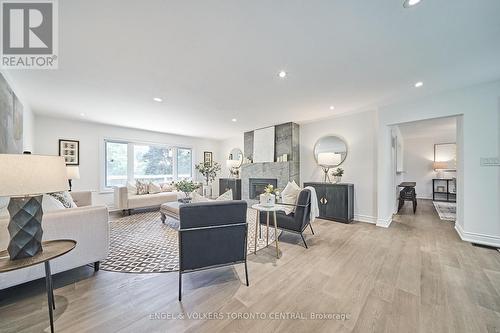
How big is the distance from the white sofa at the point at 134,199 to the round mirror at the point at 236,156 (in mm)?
2566

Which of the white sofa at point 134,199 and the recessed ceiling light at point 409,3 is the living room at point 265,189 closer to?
the recessed ceiling light at point 409,3

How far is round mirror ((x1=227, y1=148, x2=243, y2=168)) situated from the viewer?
730cm

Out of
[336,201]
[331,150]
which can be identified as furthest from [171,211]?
[331,150]

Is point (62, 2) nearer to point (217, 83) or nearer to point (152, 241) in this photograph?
point (217, 83)

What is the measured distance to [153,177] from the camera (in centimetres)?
664

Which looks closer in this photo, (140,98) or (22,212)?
(22,212)

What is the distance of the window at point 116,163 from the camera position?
5686mm

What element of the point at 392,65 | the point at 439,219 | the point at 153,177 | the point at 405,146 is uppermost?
the point at 392,65

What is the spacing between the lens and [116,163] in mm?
5840

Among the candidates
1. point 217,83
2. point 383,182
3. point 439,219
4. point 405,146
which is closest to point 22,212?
point 217,83

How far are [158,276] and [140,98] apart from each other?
10.2 feet

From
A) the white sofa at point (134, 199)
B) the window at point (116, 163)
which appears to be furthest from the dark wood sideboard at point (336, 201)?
the window at point (116, 163)

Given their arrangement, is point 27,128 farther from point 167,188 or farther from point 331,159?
point 331,159

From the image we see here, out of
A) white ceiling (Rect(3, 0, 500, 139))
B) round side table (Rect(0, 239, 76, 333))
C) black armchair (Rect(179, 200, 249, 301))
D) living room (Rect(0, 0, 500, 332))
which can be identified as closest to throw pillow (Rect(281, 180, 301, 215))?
living room (Rect(0, 0, 500, 332))
